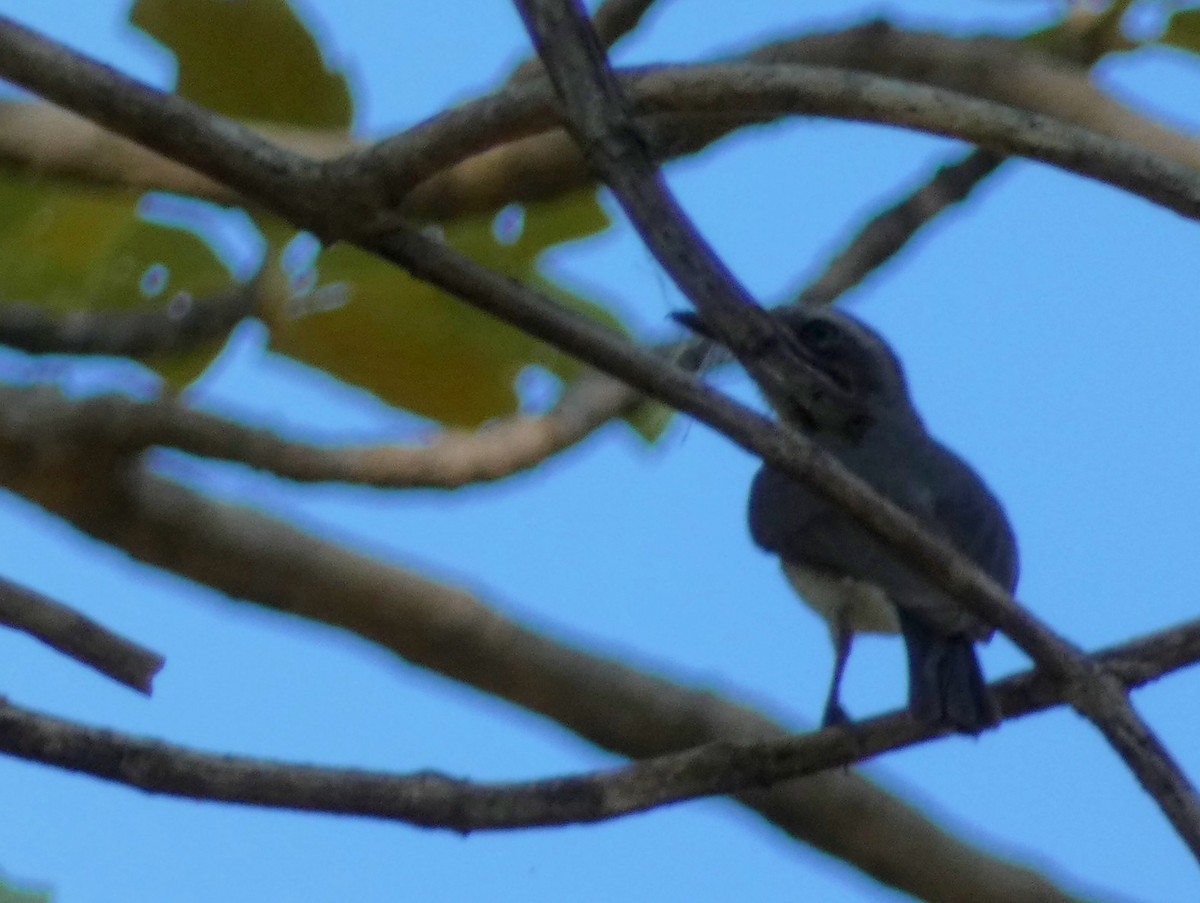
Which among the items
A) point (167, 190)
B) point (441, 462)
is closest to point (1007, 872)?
point (441, 462)

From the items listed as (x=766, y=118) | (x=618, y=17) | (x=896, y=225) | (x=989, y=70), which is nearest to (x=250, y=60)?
(x=618, y=17)

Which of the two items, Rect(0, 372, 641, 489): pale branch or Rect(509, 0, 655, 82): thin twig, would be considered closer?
Rect(509, 0, 655, 82): thin twig

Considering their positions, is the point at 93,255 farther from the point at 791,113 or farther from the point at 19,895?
the point at 791,113

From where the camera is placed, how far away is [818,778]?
3.86 metres

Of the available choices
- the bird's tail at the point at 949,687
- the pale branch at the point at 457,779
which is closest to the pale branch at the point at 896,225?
the bird's tail at the point at 949,687

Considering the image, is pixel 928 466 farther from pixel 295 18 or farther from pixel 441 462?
pixel 295 18

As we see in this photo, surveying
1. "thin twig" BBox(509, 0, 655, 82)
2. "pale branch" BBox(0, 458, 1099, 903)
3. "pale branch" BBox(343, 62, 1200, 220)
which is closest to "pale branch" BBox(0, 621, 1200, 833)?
"pale branch" BBox(343, 62, 1200, 220)

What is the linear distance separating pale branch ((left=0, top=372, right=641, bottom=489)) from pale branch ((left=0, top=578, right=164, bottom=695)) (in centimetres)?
108

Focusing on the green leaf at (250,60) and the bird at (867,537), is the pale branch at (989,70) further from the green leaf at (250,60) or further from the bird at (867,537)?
the green leaf at (250,60)

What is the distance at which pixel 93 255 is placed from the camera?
3875 mm

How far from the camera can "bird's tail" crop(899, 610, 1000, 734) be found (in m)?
3.16

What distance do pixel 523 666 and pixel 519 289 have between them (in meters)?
1.63

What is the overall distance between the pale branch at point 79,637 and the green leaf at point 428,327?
3.89 feet

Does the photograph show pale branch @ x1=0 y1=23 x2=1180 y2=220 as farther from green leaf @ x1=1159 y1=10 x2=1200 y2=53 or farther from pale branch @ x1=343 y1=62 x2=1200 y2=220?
pale branch @ x1=343 y1=62 x2=1200 y2=220
